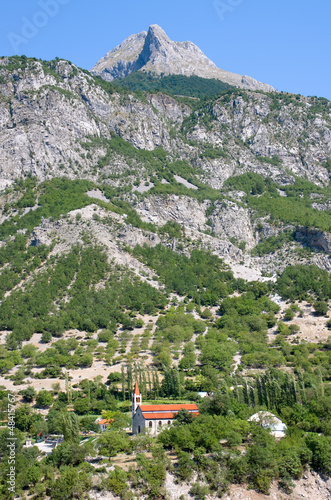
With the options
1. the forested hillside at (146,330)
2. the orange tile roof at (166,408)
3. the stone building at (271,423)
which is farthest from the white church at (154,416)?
the stone building at (271,423)

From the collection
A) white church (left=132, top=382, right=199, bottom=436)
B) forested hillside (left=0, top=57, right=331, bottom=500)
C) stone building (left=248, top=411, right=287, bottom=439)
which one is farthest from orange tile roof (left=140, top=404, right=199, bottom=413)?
stone building (left=248, top=411, right=287, bottom=439)

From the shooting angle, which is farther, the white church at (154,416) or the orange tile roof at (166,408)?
the orange tile roof at (166,408)

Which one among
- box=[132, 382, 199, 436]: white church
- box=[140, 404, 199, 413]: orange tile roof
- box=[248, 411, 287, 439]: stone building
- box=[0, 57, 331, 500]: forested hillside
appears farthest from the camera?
box=[140, 404, 199, 413]: orange tile roof

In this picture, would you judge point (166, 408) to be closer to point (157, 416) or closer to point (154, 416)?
point (157, 416)

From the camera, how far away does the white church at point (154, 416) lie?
70938mm

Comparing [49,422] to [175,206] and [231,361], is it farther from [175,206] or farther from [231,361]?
[175,206]

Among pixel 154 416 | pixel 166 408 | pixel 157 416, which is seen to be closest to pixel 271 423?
pixel 166 408

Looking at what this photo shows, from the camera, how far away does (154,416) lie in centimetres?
7181

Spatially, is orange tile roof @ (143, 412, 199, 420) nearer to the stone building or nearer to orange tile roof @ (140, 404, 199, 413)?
orange tile roof @ (140, 404, 199, 413)

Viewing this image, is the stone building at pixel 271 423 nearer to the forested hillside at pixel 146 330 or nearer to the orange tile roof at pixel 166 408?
the forested hillside at pixel 146 330

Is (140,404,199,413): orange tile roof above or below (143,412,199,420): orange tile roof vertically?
above

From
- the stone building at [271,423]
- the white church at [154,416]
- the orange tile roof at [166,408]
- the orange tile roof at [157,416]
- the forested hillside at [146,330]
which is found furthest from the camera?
the orange tile roof at [166,408]

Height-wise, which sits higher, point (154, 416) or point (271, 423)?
point (154, 416)

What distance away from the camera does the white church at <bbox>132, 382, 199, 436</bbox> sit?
233 feet
